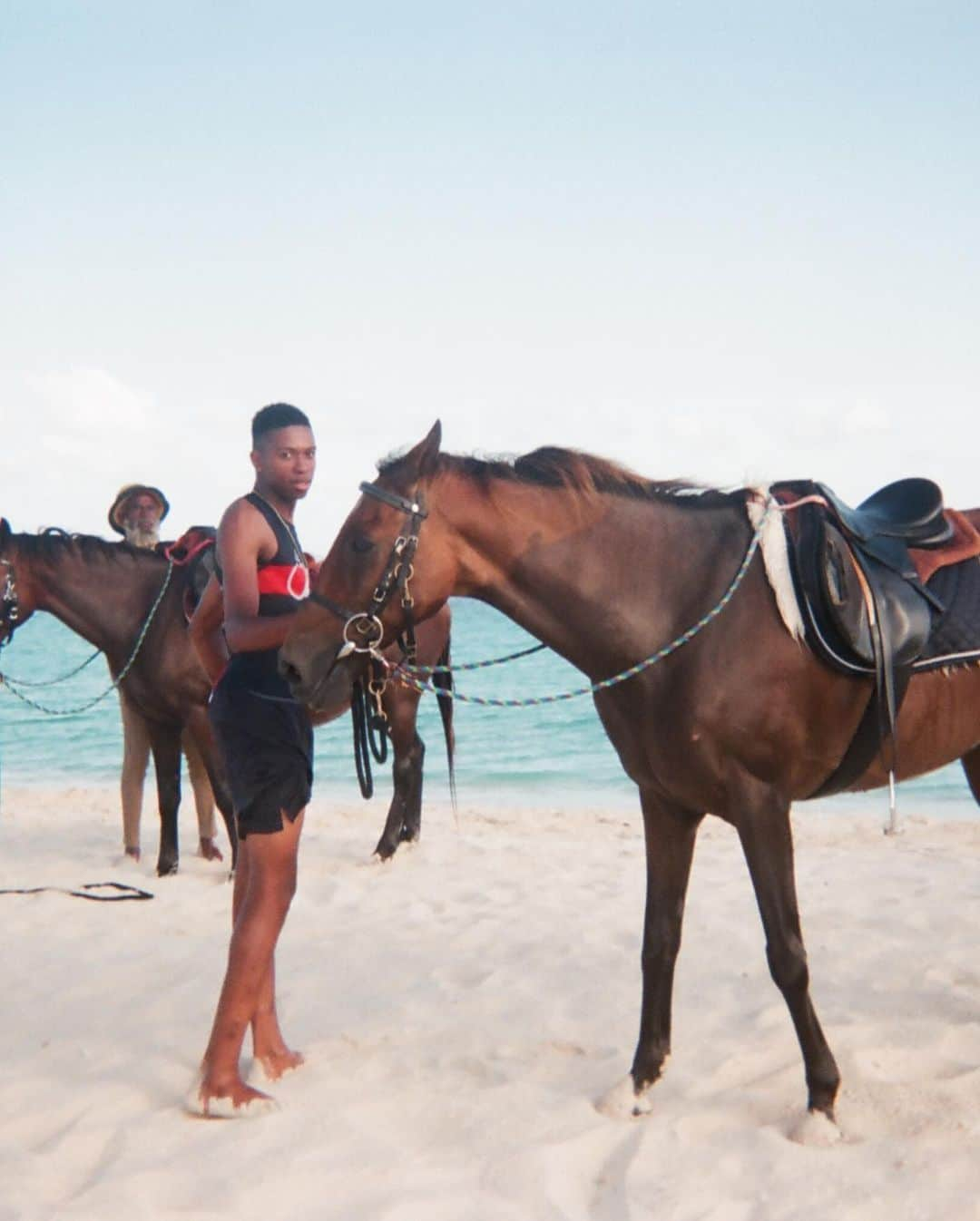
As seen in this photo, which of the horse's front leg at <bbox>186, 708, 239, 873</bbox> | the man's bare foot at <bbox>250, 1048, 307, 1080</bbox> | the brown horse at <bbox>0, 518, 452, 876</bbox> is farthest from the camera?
the brown horse at <bbox>0, 518, 452, 876</bbox>

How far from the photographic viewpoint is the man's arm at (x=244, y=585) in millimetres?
3535

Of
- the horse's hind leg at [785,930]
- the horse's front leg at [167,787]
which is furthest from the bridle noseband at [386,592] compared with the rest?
the horse's front leg at [167,787]

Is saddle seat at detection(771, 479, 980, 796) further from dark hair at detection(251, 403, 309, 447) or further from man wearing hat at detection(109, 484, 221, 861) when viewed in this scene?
man wearing hat at detection(109, 484, 221, 861)

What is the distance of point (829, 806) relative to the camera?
37.9 feet

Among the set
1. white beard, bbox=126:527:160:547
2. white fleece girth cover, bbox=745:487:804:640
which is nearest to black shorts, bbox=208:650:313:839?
white fleece girth cover, bbox=745:487:804:640

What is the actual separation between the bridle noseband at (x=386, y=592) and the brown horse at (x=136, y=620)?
14.0 feet

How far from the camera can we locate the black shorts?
11.9 feet

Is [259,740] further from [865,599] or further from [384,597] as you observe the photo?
[865,599]

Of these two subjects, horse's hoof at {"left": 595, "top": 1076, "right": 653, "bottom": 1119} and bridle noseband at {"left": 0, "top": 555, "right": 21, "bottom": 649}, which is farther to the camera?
bridle noseband at {"left": 0, "top": 555, "right": 21, "bottom": 649}

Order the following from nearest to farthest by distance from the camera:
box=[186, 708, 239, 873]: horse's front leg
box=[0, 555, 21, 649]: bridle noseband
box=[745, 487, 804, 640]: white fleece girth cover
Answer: box=[745, 487, 804, 640]: white fleece girth cover → box=[186, 708, 239, 873]: horse's front leg → box=[0, 555, 21, 649]: bridle noseband

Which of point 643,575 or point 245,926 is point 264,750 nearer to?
point 245,926

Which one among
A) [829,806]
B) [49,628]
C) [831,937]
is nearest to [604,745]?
[829,806]

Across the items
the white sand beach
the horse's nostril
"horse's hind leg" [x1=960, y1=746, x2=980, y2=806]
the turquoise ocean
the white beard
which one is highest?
the white beard

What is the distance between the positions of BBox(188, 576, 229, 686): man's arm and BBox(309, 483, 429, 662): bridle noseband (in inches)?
35.1
